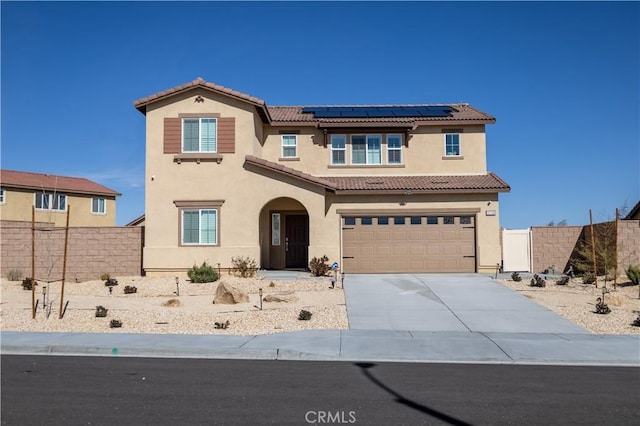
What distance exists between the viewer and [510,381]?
941 centimetres

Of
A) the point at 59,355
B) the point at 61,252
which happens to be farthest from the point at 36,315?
the point at 61,252

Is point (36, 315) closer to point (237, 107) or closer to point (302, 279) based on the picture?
point (302, 279)

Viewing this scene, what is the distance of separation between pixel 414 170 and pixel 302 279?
7.77 meters

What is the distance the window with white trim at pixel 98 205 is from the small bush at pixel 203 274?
26534 mm

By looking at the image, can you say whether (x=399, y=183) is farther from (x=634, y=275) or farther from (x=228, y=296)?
(x=228, y=296)

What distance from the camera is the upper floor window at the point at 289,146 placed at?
25766mm

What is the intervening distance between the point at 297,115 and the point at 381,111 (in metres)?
4.09

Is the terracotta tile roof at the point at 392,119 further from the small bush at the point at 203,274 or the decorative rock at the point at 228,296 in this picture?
the decorative rock at the point at 228,296

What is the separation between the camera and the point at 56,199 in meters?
41.5

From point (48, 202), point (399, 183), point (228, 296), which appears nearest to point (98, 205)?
point (48, 202)

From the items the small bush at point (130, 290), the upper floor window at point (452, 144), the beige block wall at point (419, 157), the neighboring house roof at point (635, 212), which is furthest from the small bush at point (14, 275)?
the neighboring house roof at point (635, 212)

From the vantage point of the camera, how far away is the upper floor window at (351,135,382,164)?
2562cm

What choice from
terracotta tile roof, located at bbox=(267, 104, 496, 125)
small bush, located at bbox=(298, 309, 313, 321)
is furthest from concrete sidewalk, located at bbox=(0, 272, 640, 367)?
terracotta tile roof, located at bbox=(267, 104, 496, 125)

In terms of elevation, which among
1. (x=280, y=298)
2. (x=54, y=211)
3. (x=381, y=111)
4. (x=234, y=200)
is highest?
(x=381, y=111)
